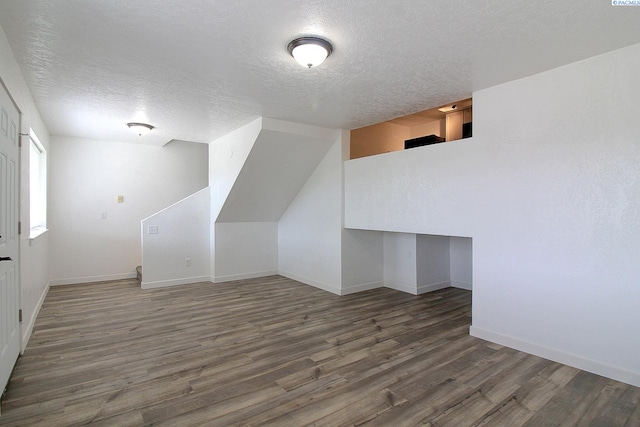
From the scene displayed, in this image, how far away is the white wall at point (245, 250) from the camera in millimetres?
6039

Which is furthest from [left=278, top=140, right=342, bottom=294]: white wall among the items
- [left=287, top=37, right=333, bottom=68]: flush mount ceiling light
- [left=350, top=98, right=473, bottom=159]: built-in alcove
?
[left=287, top=37, right=333, bottom=68]: flush mount ceiling light

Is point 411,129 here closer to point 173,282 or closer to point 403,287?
point 403,287

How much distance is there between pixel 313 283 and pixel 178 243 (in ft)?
8.03

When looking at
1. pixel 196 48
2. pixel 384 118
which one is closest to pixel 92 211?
pixel 196 48

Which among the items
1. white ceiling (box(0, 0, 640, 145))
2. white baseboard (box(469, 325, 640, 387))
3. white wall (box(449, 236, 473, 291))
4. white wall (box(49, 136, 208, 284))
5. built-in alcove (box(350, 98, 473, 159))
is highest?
built-in alcove (box(350, 98, 473, 159))

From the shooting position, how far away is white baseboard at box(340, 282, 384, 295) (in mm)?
5215

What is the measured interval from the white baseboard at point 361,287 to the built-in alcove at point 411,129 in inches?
84.9

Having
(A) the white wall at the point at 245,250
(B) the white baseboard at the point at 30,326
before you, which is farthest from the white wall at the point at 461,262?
(B) the white baseboard at the point at 30,326

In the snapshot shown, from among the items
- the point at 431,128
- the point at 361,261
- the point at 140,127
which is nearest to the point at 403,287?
the point at 361,261

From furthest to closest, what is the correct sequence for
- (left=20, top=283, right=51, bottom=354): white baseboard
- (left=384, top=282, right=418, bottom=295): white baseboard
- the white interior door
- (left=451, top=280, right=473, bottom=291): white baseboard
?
(left=451, top=280, right=473, bottom=291): white baseboard, (left=384, top=282, right=418, bottom=295): white baseboard, (left=20, top=283, right=51, bottom=354): white baseboard, the white interior door

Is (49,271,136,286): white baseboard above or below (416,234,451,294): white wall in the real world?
below

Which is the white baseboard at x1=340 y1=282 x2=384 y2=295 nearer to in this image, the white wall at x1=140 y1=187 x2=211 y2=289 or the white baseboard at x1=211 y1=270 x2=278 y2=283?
the white baseboard at x1=211 y1=270 x2=278 y2=283

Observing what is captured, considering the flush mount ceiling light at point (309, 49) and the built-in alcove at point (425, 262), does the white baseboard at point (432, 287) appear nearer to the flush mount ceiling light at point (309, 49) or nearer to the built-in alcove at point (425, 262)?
the built-in alcove at point (425, 262)

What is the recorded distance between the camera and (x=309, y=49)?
246 cm
